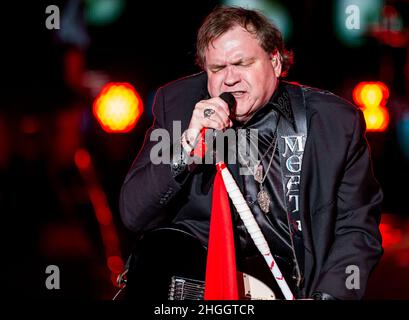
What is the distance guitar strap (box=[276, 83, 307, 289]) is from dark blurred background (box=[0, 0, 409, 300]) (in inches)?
132

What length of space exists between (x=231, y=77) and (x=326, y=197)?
0.59 meters

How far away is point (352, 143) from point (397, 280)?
10.1ft

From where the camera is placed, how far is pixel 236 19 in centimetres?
271

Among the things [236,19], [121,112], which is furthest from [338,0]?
[236,19]

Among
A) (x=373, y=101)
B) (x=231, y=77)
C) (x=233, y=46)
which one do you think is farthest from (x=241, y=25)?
(x=373, y=101)

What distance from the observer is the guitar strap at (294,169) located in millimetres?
2672

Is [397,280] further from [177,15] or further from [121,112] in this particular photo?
[177,15]

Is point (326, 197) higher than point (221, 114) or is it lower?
lower

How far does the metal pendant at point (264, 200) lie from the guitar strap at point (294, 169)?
0.11m

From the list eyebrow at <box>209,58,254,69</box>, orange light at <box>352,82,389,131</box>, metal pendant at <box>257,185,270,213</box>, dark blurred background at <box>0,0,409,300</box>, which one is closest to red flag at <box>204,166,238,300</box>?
metal pendant at <box>257,185,270,213</box>

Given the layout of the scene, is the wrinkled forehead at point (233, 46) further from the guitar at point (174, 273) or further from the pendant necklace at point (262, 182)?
the guitar at point (174, 273)

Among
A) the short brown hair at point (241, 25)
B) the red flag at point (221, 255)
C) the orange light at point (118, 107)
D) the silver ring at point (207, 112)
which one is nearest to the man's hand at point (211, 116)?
the silver ring at point (207, 112)

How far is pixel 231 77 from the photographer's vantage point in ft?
8.61

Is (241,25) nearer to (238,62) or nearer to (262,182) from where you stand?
(238,62)
